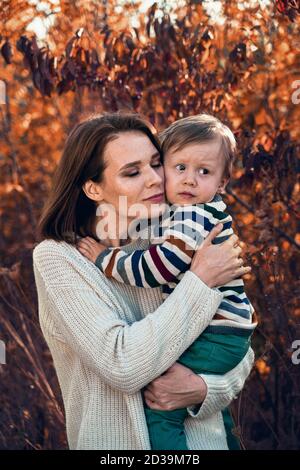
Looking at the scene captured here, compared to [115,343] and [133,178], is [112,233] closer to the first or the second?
[133,178]

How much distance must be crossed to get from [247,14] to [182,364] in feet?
8.36

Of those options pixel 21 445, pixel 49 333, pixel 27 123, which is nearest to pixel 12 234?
pixel 27 123

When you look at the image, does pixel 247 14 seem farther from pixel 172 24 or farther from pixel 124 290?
pixel 124 290

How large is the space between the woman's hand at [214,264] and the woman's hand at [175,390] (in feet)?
1.08

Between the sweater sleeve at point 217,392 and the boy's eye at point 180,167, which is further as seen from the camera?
the boy's eye at point 180,167

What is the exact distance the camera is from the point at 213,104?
4770mm

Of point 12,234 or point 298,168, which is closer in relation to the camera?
point 298,168

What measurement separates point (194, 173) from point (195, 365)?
0.73 meters

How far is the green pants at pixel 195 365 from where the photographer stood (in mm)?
2967

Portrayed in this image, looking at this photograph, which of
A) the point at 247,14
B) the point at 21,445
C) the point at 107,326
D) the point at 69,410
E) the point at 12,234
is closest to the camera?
the point at 107,326

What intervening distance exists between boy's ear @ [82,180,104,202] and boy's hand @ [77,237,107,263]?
19 cm

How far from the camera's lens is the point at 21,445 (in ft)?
17.1

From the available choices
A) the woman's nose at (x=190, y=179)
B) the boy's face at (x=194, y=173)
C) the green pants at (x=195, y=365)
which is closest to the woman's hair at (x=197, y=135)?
the boy's face at (x=194, y=173)

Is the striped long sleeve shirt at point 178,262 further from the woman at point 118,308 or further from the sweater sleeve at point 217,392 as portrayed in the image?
the sweater sleeve at point 217,392
